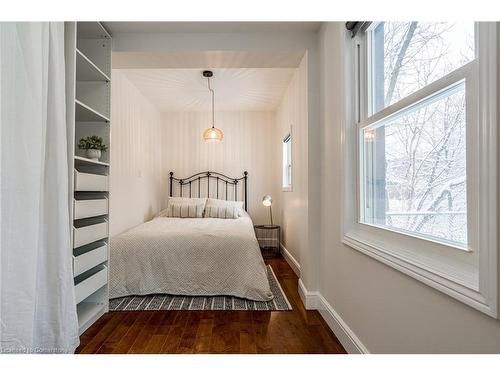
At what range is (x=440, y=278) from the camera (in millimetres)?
921

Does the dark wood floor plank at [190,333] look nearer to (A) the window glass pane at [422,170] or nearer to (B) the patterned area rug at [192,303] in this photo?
(B) the patterned area rug at [192,303]

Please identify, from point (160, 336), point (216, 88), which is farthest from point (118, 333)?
point (216, 88)

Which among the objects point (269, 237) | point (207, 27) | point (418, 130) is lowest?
point (269, 237)

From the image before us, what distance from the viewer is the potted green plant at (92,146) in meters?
2.07

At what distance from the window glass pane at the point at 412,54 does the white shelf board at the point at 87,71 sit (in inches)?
78.8

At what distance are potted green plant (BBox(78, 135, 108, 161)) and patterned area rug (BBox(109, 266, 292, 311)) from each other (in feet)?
4.25

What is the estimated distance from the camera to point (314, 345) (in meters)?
1.74

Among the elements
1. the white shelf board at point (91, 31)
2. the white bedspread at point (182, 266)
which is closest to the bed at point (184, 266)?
the white bedspread at point (182, 266)

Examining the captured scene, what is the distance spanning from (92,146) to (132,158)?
5.12 feet

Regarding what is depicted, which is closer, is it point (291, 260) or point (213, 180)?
point (291, 260)

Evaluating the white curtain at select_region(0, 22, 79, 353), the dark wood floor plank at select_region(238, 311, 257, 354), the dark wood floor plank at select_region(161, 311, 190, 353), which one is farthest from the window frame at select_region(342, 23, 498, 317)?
the white curtain at select_region(0, 22, 79, 353)

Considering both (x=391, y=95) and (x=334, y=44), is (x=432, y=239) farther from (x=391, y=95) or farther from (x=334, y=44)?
(x=334, y=44)

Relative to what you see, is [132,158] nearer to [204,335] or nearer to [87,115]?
[87,115]
